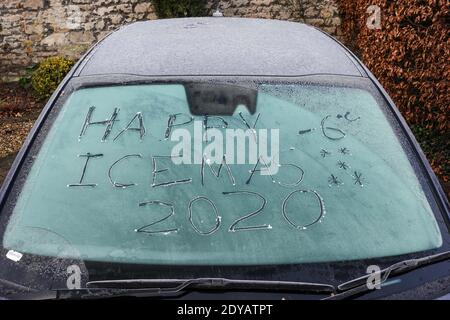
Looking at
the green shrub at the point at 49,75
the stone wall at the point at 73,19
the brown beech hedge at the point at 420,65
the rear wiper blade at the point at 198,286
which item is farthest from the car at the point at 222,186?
the stone wall at the point at 73,19

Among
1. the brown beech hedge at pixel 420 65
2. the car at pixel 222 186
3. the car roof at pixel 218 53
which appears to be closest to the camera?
the car at pixel 222 186

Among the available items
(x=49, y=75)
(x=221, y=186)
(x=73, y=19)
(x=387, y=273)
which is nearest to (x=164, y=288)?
(x=221, y=186)

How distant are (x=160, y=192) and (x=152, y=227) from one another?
0.54 feet

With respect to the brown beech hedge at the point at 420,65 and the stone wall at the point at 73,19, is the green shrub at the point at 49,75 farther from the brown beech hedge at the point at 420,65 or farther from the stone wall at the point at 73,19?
the brown beech hedge at the point at 420,65

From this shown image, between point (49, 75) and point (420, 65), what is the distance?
4.76m

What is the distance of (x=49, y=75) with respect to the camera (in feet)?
25.1

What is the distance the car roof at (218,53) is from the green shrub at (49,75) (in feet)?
15.8

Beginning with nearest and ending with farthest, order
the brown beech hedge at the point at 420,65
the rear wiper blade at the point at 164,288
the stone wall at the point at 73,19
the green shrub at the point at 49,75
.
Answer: the rear wiper blade at the point at 164,288 < the brown beech hedge at the point at 420,65 < the green shrub at the point at 49,75 < the stone wall at the point at 73,19

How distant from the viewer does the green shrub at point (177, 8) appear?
26.5ft

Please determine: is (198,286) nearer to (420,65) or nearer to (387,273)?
(387,273)

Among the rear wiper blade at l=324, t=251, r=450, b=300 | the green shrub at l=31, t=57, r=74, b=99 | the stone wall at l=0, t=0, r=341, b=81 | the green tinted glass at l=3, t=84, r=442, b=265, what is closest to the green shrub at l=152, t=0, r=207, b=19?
the stone wall at l=0, t=0, r=341, b=81

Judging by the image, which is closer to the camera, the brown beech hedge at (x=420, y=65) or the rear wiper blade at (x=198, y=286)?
the rear wiper blade at (x=198, y=286)

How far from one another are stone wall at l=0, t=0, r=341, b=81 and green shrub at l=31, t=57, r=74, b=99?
2.51 feet
